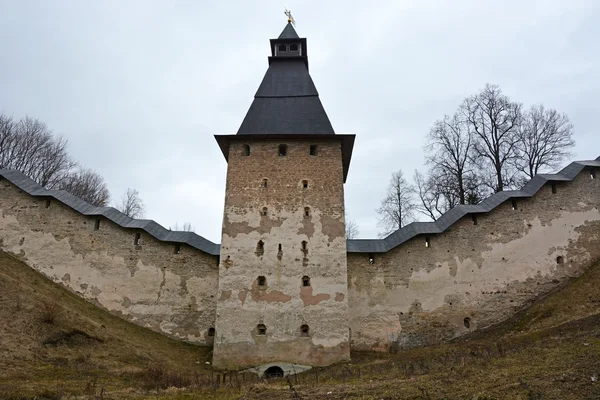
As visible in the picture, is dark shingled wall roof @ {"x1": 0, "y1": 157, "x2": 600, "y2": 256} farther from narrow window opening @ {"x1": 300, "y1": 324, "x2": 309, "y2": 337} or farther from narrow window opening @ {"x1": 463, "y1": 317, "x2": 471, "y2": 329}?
narrow window opening @ {"x1": 300, "y1": 324, "x2": 309, "y2": 337}

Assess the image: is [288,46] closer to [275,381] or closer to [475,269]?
[475,269]

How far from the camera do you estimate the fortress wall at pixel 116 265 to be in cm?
1733

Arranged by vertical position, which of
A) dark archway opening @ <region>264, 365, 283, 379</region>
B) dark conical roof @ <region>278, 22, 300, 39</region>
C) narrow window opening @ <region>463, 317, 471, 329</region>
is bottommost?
dark archway opening @ <region>264, 365, 283, 379</region>

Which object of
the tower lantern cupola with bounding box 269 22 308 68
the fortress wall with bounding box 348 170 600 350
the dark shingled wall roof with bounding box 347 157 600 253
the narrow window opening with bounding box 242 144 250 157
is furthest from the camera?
the tower lantern cupola with bounding box 269 22 308 68

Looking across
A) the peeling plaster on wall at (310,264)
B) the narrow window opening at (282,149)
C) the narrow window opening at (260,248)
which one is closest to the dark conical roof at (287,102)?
the narrow window opening at (282,149)

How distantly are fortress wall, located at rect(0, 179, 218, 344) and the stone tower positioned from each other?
1.98 metres

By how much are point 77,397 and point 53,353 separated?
4.39 meters

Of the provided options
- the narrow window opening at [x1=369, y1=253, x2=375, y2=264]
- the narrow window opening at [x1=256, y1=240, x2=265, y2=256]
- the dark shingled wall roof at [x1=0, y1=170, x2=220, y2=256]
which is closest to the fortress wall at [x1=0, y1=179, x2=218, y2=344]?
the dark shingled wall roof at [x1=0, y1=170, x2=220, y2=256]

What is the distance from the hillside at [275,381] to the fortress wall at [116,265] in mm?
545

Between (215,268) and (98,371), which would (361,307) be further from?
(98,371)

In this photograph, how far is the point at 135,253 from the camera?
1797cm

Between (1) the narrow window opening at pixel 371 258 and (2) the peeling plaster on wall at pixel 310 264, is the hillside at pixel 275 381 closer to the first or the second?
(2) the peeling plaster on wall at pixel 310 264

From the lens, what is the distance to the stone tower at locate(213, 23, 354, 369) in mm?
15461

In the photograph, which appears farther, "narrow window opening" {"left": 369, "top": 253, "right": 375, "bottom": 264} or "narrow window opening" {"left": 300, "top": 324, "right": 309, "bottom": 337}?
"narrow window opening" {"left": 369, "top": 253, "right": 375, "bottom": 264}
